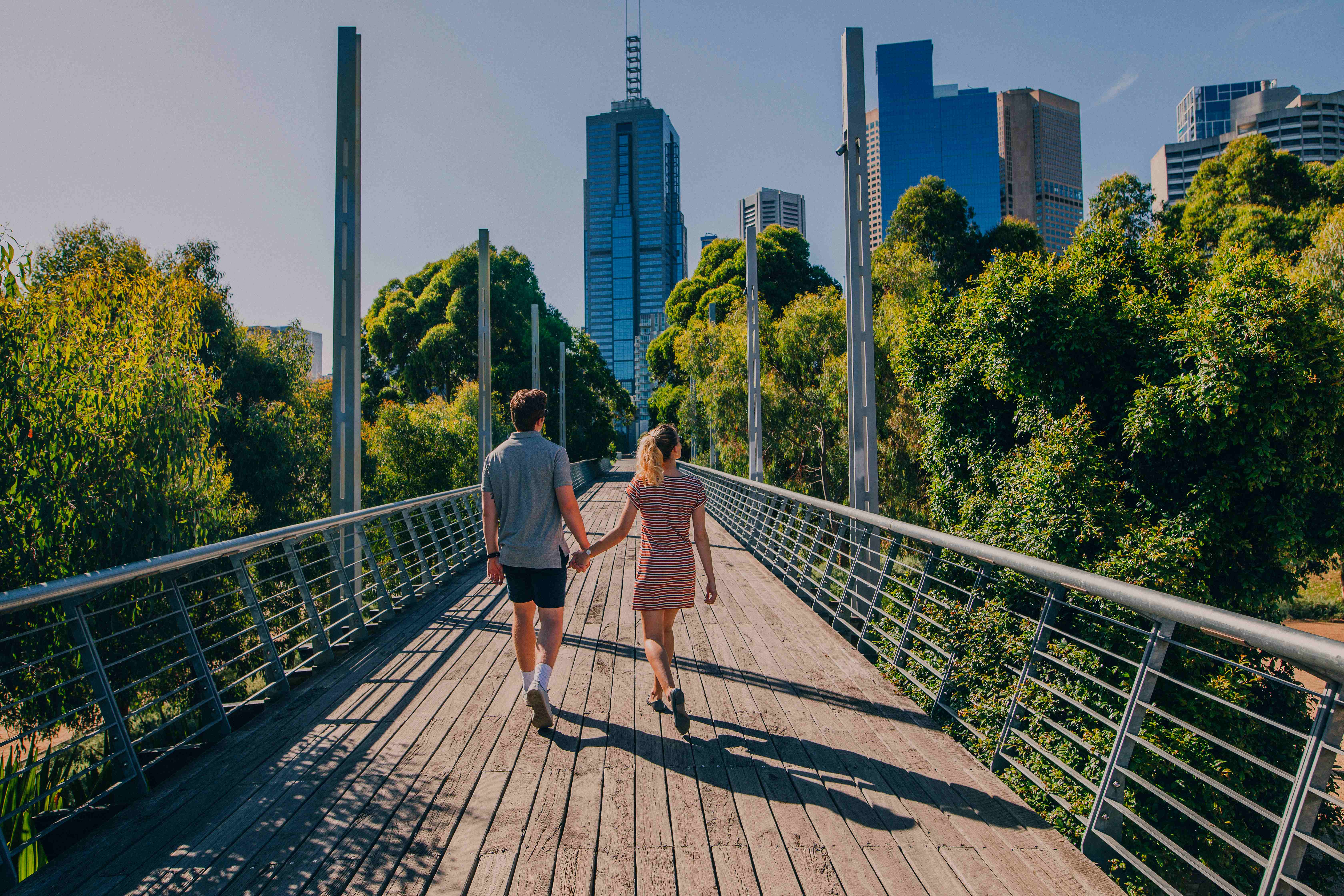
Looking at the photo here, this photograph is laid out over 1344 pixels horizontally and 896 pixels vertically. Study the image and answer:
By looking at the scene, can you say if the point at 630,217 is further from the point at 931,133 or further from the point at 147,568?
the point at 147,568

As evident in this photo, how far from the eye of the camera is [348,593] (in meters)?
6.54

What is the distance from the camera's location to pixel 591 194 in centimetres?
17438

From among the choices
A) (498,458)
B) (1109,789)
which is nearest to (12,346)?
(498,458)

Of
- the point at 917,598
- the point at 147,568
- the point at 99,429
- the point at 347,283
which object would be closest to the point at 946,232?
the point at 347,283

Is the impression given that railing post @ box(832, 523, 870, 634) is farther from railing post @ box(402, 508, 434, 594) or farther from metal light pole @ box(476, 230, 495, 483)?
metal light pole @ box(476, 230, 495, 483)

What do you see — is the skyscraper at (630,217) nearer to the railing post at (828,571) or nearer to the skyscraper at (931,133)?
the skyscraper at (931,133)

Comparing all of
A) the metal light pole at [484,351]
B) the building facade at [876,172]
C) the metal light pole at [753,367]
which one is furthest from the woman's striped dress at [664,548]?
the building facade at [876,172]

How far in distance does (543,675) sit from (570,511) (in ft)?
2.80

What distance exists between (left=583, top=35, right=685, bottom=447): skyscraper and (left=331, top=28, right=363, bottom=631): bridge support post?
155 meters

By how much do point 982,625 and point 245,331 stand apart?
24.9 m

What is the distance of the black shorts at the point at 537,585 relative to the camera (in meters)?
4.24

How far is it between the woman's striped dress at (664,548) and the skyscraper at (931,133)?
6206 inches

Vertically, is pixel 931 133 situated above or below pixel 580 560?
above

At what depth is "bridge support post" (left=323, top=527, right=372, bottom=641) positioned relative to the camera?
648 cm
